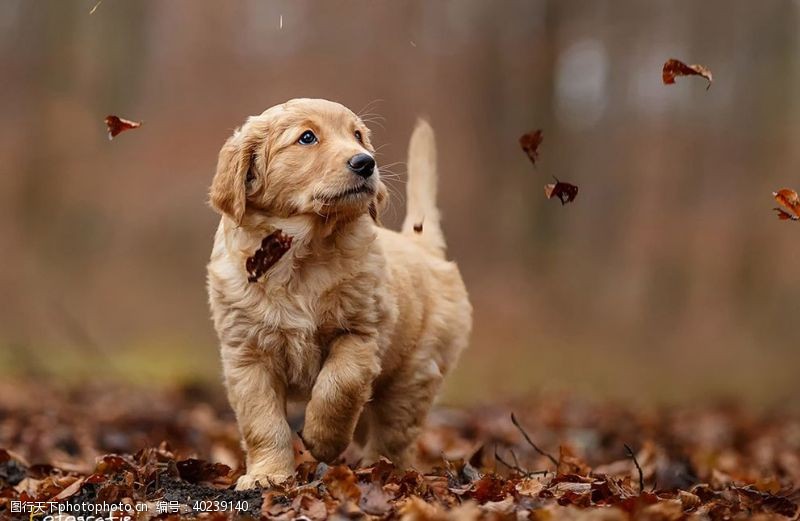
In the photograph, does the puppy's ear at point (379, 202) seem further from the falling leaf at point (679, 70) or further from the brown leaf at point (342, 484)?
the falling leaf at point (679, 70)

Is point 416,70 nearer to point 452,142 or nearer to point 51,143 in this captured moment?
point 452,142

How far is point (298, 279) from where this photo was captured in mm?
4414

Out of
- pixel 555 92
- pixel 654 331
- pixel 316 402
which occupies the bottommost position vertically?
pixel 654 331

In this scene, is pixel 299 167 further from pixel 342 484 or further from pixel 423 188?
pixel 423 188

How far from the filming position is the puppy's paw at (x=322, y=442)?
4.41m

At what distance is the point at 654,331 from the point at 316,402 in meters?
11.6

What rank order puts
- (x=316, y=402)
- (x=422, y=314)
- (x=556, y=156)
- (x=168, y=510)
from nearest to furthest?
1. (x=168, y=510)
2. (x=316, y=402)
3. (x=422, y=314)
4. (x=556, y=156)

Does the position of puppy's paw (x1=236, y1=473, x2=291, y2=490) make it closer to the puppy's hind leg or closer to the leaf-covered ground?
the leaf-covered ground

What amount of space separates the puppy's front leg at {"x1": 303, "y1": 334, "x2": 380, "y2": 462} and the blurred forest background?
876cm

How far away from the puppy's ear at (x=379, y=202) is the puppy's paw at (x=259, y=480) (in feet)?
3.91

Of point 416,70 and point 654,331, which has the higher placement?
point 416,70

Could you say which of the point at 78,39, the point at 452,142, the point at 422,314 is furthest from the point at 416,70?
the point at 422,314

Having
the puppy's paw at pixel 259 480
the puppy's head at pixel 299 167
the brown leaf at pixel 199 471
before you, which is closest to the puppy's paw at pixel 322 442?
the puppy's paw at pixel 259 480

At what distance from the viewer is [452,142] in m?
16.2
